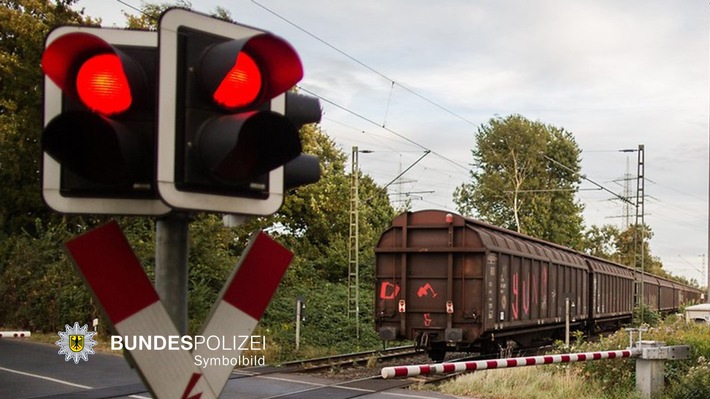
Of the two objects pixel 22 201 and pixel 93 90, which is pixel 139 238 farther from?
pixel 93 90

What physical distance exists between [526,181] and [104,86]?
63.6 meters

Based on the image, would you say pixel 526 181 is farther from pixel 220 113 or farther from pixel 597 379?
pixel 220 113

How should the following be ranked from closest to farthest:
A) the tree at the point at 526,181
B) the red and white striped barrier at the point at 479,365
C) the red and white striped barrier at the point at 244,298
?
the red and white striped barrier at the point at 244,298
the red and white striped barrier at the point at 479,365
the tree at the point at 526,181

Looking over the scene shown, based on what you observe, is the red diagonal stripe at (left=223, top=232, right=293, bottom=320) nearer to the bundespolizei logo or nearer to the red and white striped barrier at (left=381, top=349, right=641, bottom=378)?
the red and white striped barrier at (left=381, top=349, right=641, bottom=378)

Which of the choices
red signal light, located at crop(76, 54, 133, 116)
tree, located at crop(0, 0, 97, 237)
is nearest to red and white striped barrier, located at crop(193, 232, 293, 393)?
red signal light, located at crop(76, 54, 133, 116)

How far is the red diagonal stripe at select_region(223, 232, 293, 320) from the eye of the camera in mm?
2930

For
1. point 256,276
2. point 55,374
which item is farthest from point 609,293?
point 256,276

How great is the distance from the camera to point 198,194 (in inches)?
104

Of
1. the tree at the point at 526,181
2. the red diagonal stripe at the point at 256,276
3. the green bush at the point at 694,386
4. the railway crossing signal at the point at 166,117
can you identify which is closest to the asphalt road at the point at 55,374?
the green bush at the point at 694,386

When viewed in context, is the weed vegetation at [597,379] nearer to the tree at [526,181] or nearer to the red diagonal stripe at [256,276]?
the red diagonal stripe at [256,276]

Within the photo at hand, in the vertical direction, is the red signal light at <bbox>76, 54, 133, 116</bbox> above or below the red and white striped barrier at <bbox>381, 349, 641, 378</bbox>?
above

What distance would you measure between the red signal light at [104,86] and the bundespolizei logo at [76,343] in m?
17.3

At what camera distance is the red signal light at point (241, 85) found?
2.73 m

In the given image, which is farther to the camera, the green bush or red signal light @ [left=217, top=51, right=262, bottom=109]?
the green bush
